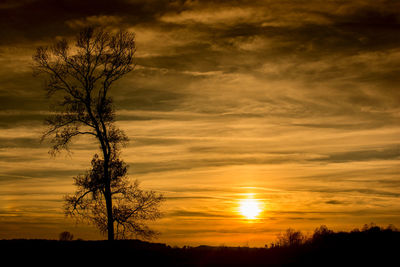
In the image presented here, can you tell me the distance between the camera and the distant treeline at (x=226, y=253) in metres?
19.3

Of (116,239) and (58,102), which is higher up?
(58,102)

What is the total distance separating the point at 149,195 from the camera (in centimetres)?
2745

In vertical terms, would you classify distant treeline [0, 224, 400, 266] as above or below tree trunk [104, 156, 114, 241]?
below

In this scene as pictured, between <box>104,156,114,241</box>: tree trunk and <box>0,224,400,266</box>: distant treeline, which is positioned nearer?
<box>0,224,400,266</box>: distant treeline

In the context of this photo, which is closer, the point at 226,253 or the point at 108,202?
the point at 226,253

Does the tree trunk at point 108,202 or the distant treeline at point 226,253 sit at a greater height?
the tree trunk at point 108,202

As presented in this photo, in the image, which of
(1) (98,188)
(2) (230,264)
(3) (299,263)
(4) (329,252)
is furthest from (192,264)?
(1) (98,188)

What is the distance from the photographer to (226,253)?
2127 centimetres

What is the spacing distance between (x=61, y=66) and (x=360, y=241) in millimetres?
20384

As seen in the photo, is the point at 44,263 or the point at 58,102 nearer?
the point at 44,263

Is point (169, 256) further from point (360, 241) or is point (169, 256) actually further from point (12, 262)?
point (360, 241)

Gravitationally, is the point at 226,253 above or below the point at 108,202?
below

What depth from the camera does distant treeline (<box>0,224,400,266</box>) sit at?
19277mm

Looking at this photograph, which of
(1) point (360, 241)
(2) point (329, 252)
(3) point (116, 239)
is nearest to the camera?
(2) point (329, 252)
